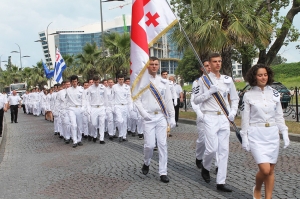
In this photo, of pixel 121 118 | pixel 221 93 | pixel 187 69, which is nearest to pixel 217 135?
pixel 221 93

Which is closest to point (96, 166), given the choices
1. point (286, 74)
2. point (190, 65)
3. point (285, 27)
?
point (285, 27)

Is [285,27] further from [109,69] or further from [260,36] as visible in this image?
[109,69]

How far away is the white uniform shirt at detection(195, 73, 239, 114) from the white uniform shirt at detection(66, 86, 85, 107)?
7.08 m

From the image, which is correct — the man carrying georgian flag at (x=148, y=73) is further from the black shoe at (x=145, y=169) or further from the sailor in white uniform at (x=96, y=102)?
the sailor in white uniform at (x=96, y=102)

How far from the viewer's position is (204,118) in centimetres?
664

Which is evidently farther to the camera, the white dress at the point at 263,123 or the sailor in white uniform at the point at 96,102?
the sailor in white uniform at the point at 96,102

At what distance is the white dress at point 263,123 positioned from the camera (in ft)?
17.0

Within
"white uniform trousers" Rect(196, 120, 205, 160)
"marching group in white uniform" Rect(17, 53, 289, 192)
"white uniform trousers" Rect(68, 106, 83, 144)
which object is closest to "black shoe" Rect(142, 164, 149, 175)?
"marching group in white uniform" Rect(17, 53, 289, 192)

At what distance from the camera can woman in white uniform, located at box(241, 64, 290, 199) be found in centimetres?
517

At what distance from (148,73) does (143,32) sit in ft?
2.27

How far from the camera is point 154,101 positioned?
7.43 meters

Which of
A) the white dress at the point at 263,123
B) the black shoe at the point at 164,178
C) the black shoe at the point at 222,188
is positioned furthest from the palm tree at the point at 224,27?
the white dress at the point at 263,123

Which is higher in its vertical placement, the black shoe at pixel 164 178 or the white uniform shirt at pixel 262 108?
the white uniform shirt at pixel 262 108

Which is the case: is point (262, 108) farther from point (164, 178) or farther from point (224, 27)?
→ point (224, 27)
